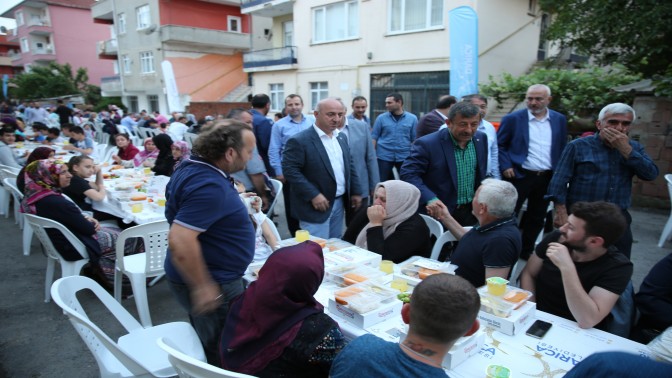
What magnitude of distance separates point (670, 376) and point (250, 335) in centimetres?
129

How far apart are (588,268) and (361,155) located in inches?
97.2

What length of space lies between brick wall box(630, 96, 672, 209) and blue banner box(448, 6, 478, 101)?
113 inches

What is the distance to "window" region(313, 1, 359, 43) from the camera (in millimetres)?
14523

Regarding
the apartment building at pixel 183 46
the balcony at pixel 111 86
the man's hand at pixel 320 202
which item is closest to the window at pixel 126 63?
the apartment building at pixel 183 46

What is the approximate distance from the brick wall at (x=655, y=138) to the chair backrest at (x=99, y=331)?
7.76 metres

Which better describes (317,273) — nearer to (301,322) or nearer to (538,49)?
(301,322)

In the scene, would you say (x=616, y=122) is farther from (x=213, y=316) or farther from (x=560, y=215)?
(x=213, y=316)

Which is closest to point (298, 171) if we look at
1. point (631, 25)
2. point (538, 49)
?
point (631, 25)

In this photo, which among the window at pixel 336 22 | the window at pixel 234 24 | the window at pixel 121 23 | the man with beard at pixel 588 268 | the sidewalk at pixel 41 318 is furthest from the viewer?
the window at pixel 121 23

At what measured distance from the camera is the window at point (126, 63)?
83.0 ft

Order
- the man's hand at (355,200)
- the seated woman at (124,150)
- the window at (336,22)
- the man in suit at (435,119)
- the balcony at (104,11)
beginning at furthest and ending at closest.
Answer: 1. the balcony at (104,11)
2. the window at (336,22)
3. the seated woman at (124,150)
4. the man in suit at (435,119)
5. the man's hand at (355,200)

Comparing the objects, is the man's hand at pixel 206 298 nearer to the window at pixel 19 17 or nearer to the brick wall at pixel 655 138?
the brick wall at pixel 655 138

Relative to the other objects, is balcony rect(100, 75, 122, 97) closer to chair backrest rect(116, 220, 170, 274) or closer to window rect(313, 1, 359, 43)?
window rect(313, 1, 359, 43)

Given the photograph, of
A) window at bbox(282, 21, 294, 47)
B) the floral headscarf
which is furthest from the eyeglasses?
window at bbox(282, 21, 294, 47)
